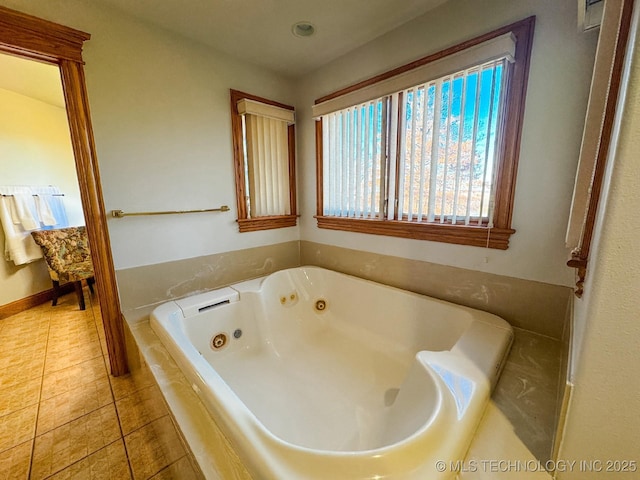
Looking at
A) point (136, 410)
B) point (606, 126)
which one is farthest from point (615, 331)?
point (136, 410)

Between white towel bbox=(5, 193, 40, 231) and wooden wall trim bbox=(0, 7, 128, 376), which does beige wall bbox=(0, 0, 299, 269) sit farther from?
white towel bbox=(5, 193, 40, 231)

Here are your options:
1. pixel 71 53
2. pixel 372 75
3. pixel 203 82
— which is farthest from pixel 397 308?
pixel 71 53

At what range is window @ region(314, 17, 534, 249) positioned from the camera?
1.26m

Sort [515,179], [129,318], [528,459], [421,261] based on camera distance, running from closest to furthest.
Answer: [528,459] → [515,179] → [129,318] → [421,261]

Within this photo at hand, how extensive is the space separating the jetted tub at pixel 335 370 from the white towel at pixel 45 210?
8.49ft

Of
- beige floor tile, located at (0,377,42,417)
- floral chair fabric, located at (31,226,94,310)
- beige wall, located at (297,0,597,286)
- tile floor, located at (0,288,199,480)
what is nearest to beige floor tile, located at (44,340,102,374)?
tile floor, located at (0,288,199,480)

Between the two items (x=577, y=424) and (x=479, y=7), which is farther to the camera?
(x=479, y=7)

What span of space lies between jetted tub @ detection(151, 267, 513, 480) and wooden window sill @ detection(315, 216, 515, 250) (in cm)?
39

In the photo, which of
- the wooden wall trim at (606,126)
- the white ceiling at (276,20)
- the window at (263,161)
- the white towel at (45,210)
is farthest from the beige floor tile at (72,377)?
the wooden wall trim at (606,126)

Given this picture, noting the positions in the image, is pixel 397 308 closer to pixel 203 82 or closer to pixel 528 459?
pixel 528 459

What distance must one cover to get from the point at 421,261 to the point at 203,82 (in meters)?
1.97

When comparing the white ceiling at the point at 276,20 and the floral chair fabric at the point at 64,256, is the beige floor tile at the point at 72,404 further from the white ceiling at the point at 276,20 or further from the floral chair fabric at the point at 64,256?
the white ceiling at the point at 276,20

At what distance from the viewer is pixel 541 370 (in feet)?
3.49

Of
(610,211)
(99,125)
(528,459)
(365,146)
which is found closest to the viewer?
(610,211)
